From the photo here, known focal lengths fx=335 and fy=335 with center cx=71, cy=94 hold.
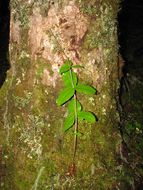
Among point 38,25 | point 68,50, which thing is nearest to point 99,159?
point 68,50

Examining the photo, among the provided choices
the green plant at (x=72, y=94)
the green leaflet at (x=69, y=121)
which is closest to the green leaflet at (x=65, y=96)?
the green plant at (x=72, y=94)

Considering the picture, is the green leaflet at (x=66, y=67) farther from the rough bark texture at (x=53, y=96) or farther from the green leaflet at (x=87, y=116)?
the green leaflet at (x=87, y=116)

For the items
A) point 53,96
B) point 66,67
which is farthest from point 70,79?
point 53,96

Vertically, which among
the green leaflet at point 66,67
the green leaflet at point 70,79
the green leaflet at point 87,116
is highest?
the green leaflet at point 66,67

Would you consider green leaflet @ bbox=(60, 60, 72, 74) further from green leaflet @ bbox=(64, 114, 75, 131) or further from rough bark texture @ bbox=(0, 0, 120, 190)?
green leaflet @ bbox=(64, 114, 75, 131)

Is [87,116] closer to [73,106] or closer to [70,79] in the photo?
[73,106]

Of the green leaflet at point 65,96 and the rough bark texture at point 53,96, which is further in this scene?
the rough bark texture at point 53,96

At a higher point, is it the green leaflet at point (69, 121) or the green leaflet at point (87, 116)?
the green leaflet at point (87, 116)
